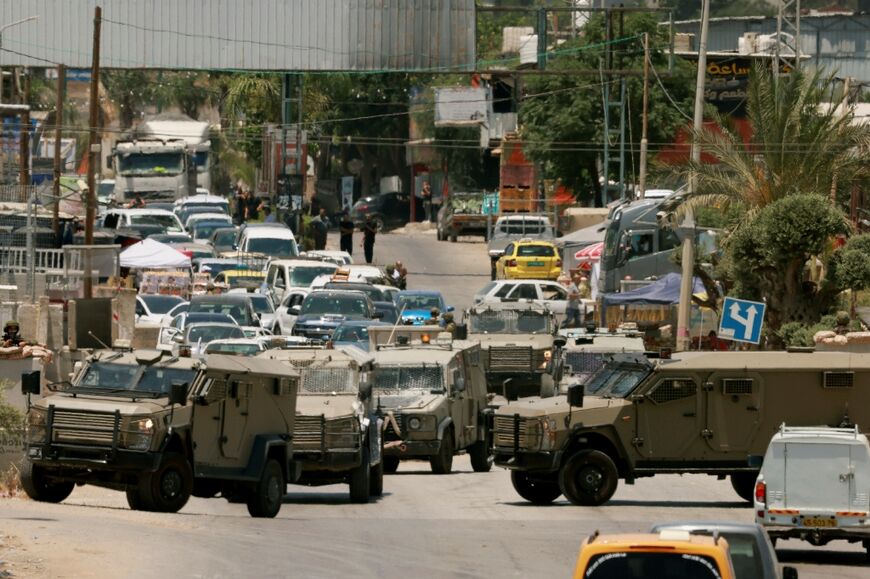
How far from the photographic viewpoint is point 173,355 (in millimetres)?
21438

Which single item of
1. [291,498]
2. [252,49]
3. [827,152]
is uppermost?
[252,49]

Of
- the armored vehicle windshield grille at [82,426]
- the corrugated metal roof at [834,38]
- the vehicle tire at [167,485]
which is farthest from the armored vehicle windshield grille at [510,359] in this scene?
the corrugated metal roof at [834,38]

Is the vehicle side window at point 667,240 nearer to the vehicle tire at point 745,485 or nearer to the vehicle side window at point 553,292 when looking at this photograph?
the vehicle side window at point 553,292

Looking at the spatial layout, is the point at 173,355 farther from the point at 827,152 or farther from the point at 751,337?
the point at 827,152

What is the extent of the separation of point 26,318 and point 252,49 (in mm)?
25707

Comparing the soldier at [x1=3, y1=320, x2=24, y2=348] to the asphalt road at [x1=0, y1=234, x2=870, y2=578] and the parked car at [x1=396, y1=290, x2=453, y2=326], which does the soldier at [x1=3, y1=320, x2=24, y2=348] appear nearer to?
the asphalt road at [x1=0, y1=234, x2=870, y2=578]

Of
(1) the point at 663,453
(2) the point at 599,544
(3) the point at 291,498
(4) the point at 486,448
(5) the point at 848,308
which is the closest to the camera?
(2) the point at 599,544

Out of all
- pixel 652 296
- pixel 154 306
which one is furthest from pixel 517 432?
pixel 154 306

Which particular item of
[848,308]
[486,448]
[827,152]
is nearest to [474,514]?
[486,448]

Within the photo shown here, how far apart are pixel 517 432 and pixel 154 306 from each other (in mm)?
23276

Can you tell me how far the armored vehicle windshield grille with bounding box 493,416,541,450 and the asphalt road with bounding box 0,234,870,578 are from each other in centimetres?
83

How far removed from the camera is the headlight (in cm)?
2038

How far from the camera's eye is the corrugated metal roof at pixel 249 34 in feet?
210

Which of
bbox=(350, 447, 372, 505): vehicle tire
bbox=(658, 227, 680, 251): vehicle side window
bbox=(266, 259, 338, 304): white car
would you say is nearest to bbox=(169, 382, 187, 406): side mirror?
bbox=(350, 447, 372, 505): vehicle tire
